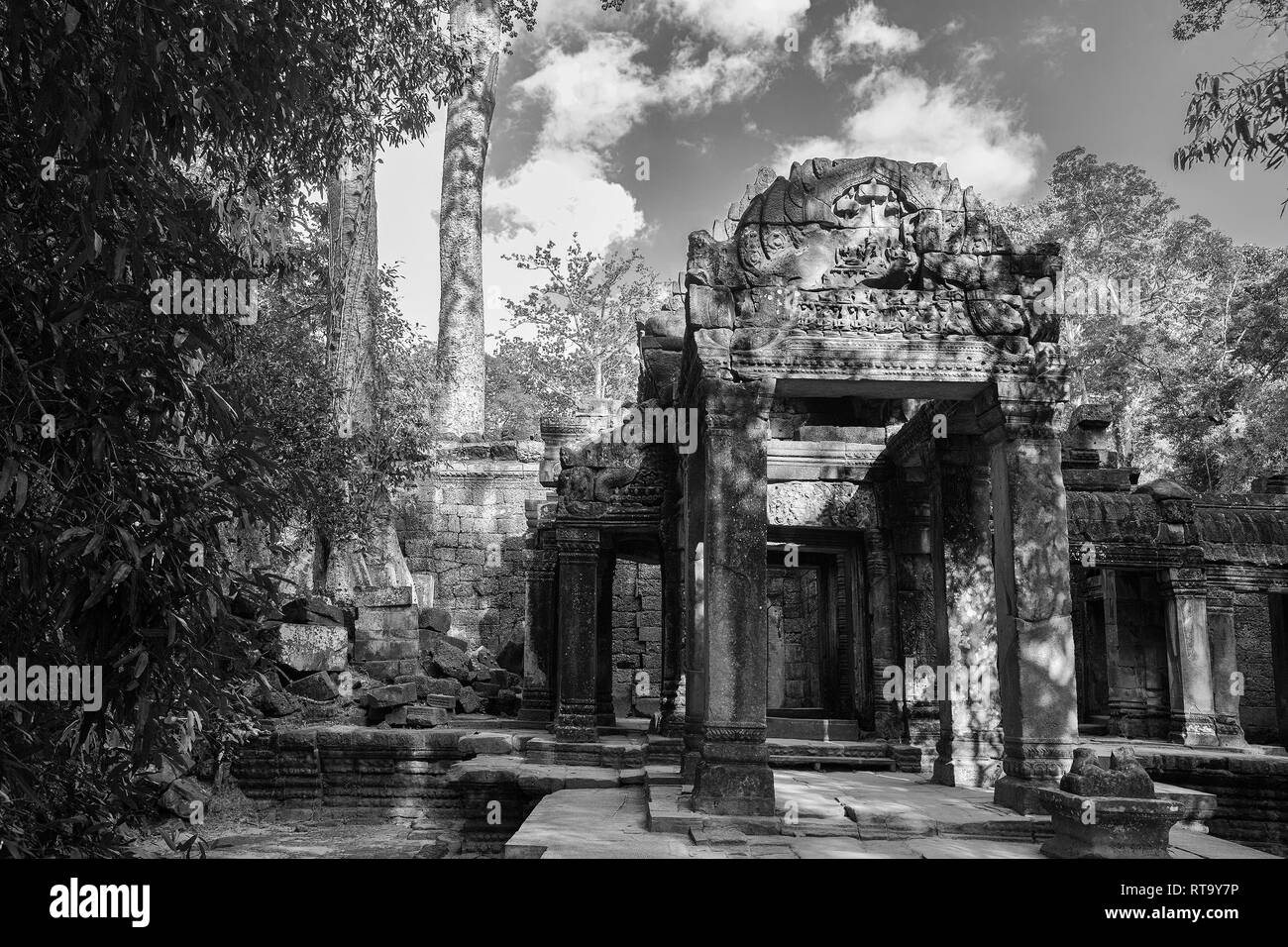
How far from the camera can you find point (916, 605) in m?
9.62

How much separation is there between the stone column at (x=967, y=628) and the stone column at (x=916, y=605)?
3.24 ft

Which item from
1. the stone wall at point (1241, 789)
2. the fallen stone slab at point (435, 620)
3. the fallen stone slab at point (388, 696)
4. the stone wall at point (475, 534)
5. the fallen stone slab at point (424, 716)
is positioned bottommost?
the stone wall at point (1241, 789)

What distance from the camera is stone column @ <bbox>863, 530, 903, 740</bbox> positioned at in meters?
9.87

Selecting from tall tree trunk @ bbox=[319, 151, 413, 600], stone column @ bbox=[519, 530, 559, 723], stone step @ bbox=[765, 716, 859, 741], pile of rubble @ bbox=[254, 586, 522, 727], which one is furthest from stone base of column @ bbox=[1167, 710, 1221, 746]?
tall tree trunk @ bbox=[319, 151, 413, 600]

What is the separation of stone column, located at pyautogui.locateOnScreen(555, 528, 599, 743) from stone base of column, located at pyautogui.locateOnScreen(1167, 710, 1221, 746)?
6771 mm

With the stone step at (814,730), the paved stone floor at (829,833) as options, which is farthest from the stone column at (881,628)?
the paved stone floor at (829,833)

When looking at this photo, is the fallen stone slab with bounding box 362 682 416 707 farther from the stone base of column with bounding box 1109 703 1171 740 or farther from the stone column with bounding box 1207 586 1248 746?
the stone column with bounding box 1207 586 1248 746

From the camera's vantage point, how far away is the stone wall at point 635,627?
1708cm

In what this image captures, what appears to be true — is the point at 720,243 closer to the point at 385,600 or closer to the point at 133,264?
the point at 133,264

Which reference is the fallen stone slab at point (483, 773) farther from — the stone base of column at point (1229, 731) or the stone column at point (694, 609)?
the stone base of column at point (1229, 731)

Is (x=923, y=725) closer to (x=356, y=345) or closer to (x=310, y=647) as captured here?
(x=310, y=647)

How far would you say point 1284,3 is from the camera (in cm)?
686

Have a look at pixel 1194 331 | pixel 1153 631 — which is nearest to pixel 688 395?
pixel 1153 631

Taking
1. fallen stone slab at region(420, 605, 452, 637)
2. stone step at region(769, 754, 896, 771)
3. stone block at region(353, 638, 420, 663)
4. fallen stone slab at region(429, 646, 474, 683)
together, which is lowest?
stone step at region(769, 754, 896, 771)
